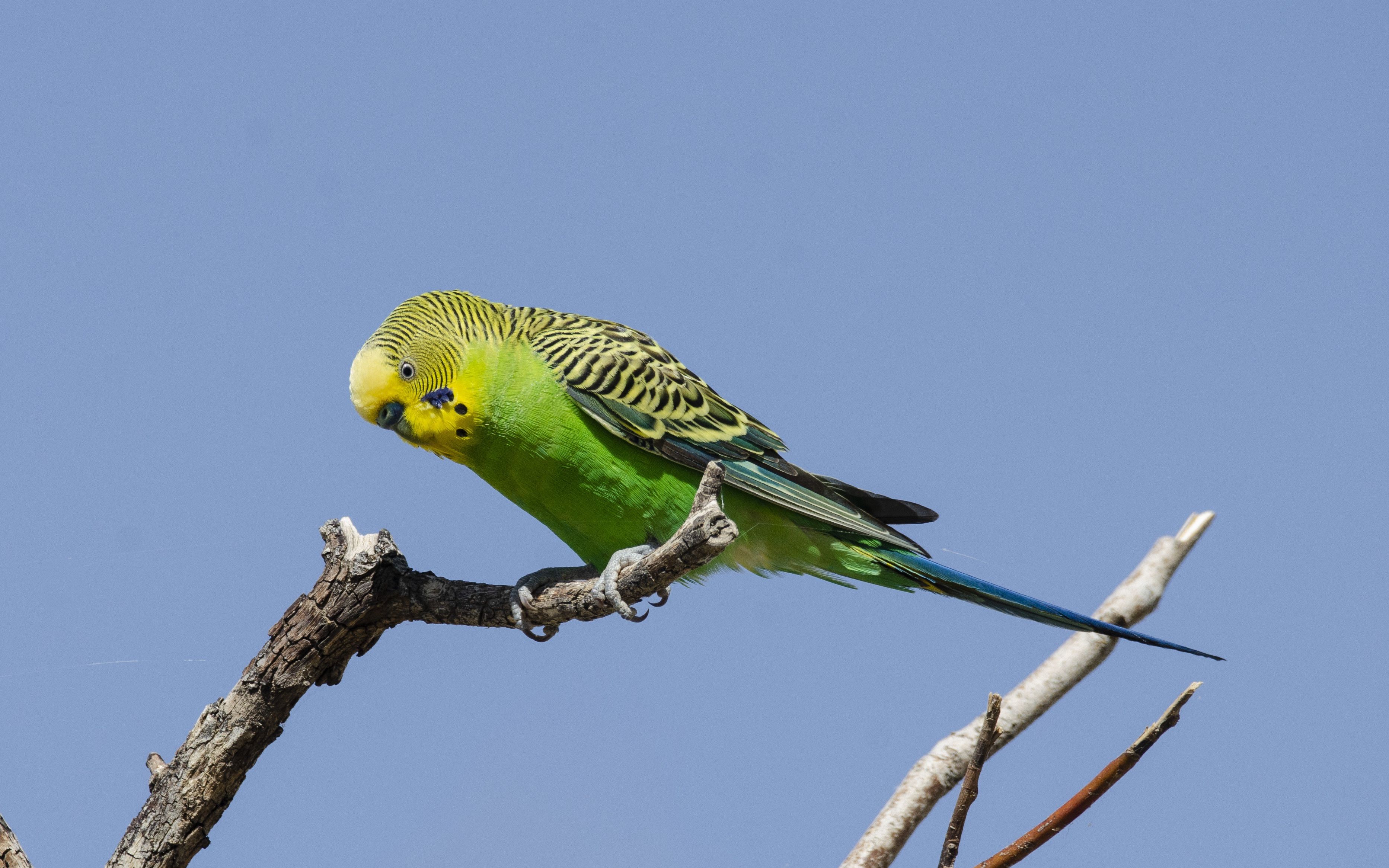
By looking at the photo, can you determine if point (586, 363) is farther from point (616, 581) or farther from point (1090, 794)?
point (1090, 794)

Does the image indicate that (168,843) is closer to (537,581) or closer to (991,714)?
(537,581)

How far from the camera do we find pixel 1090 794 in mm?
2537

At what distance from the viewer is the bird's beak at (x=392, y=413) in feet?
14.0

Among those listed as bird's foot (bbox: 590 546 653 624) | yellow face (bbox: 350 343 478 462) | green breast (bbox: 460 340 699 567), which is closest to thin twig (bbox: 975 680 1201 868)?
bird's foot (bbox: 590 546 653 624)

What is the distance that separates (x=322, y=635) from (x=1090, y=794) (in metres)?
2.54

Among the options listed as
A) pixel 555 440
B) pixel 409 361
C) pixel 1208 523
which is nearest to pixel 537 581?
pixel 555 440

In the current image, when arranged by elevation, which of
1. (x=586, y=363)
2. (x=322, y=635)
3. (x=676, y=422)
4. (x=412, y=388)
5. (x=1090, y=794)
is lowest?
(x=1090, y=794)

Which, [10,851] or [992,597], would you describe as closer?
[10,851]

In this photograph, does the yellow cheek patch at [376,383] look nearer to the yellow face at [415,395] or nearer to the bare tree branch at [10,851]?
the yellow face at [415,395]

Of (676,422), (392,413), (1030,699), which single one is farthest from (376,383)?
(1030,699)

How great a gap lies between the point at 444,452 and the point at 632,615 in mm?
1075

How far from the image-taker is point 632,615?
13.2ft

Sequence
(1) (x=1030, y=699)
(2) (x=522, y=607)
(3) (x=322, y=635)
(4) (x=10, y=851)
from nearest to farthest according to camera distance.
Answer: (4) (x=10, y=851), (3) (x=322, y=635), (2) (x=522, y=607), (1) (x=1030, y=699)

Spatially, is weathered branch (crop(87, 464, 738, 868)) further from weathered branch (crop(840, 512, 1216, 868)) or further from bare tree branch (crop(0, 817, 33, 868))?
weathered branch (crop(840, 512, 1216, 868))
